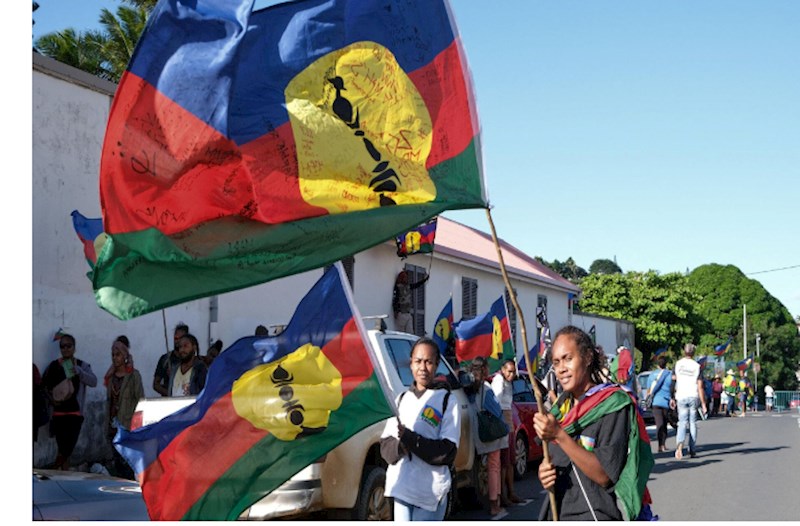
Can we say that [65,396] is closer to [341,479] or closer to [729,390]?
[341,479]

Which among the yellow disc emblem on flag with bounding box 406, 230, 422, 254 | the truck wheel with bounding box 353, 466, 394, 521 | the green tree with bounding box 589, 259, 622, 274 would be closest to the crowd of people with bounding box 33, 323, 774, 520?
the truck wheel with bounding box 353, 466, 394, 521

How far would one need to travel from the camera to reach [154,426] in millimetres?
5188

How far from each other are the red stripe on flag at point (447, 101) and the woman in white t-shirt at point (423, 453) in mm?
1419

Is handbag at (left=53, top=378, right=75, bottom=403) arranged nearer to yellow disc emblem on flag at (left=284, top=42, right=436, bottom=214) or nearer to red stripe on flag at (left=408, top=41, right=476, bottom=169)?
yellow disc emblem on flag at (left=284, top=42, right=436, bottom=214)

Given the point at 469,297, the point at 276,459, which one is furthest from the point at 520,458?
the point at 469,297

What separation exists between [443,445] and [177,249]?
76.1 inches

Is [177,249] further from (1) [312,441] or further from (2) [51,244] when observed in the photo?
(2) [51,244]

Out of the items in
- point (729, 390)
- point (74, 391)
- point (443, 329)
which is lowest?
point (729, 390)

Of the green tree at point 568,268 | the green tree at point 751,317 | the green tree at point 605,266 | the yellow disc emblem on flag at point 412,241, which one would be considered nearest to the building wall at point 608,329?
the yellow disc emblem on flag at point 412,241

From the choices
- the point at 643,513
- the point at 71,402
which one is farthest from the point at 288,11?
the point at 71,402

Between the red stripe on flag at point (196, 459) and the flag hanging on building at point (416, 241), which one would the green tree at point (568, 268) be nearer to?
the flag hanging on building at point (416, 241)

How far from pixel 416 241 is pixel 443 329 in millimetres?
6639

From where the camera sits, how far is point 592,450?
14.0 feet

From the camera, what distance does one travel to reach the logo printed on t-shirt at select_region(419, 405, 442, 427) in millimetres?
5711
